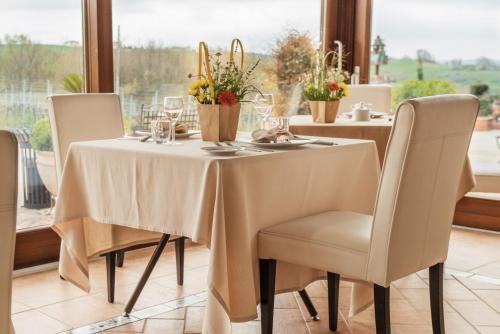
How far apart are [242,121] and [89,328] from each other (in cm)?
222

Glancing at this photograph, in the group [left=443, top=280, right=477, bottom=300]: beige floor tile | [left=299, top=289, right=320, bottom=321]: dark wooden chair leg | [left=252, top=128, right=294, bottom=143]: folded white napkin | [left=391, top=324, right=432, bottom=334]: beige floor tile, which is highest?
[left=252, top=128, right=294, bottom=143]: folded white napkin

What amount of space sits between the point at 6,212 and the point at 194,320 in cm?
200

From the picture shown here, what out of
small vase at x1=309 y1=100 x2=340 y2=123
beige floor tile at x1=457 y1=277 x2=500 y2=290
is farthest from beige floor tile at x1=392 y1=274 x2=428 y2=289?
small vase at x1=309 y1=100 x2=340 y2=123

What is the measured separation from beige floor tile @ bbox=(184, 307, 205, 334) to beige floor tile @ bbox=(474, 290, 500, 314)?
137 centimetres

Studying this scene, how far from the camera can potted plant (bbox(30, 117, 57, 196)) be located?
13.0ft

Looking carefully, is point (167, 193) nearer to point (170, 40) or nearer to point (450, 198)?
point (450, 198)

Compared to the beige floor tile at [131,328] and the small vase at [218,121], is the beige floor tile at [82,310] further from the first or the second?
the small vase at [218,121]

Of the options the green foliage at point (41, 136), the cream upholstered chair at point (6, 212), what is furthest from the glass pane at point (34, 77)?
the cream upholstered chair at point (6, 212)

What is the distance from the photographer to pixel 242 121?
4996 millimetres

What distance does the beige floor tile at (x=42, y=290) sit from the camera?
3463mm

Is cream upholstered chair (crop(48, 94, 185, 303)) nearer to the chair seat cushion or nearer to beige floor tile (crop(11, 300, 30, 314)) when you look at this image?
beige floor tile (crop(11, 300, 30, 314))

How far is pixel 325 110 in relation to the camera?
3.96 meters

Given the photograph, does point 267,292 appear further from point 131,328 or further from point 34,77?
point 34,77

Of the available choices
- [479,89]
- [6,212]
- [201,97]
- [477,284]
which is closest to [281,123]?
[201,97]
